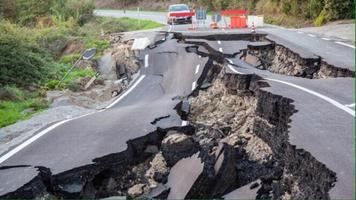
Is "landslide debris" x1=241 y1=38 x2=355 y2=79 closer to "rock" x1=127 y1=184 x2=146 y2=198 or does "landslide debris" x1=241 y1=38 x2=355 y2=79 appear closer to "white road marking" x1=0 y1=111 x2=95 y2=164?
"rock" x1=127 y1=184 x2=146 y2=198

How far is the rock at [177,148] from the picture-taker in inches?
352

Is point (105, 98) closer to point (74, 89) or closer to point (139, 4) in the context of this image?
point (74, 89)

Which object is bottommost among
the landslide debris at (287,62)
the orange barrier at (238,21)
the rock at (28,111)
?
the rock at (28,111)

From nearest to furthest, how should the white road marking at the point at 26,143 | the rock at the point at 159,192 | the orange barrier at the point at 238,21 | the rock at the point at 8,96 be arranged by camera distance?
the rock at the point at 159,192, the white road marking at the point at 26,143, the rock at the point at 8,96, the orange barrier at the point at 238,21

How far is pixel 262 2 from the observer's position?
114 ft

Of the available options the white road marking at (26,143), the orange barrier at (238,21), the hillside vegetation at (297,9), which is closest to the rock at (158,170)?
the white road marking at (26,143)

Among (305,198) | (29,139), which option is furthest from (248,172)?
(29,139)

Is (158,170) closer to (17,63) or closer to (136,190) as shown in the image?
(136,190)

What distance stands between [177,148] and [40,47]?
55.0ft

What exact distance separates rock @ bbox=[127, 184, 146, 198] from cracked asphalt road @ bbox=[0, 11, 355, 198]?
0.98m

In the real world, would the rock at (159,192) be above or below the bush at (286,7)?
below

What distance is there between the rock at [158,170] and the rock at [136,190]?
13.6 inches

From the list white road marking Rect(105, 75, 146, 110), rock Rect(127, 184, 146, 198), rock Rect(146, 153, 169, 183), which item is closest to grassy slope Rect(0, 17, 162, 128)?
white road marking Rect(105, 75, 146, 110)

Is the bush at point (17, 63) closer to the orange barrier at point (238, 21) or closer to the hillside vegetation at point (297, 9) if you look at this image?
the orange barrier at point (238, 21)
